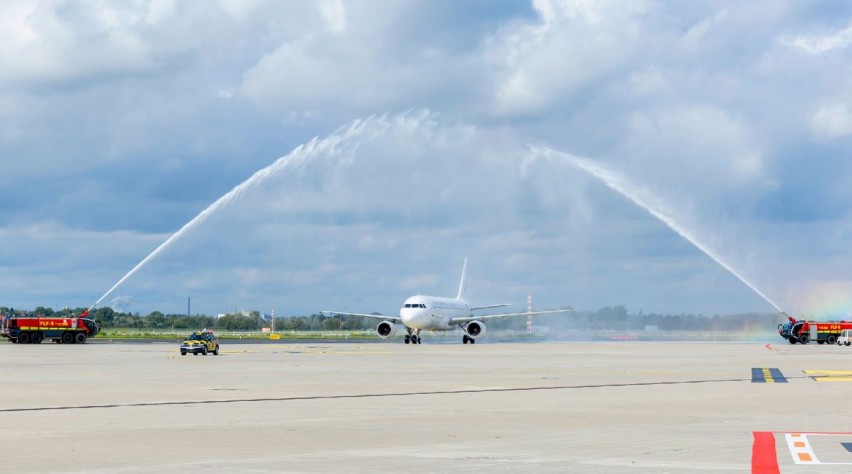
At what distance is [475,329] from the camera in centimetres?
12644

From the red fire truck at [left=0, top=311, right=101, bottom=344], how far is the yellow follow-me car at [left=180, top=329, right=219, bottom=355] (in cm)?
3497

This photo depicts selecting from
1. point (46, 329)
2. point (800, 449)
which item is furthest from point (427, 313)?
point (800, 449)

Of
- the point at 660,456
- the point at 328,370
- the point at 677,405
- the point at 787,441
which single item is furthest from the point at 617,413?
the point at 328,370

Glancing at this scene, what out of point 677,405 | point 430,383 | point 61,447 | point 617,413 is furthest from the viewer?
point 430,383

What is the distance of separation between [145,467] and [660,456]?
8.87 metres

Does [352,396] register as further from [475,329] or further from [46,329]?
[475,329]

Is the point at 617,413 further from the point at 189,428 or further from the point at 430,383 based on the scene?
the point at 430,383

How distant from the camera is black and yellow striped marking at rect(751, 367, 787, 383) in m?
47.2

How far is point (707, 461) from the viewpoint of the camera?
63.2 ft

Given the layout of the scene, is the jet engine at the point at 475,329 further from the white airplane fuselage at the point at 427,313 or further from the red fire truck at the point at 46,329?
the red fire truck at the point at 46,329

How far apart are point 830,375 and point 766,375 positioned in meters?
3.29

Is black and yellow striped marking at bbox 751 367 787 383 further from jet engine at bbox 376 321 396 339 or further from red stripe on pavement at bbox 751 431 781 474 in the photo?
jet engine at bbox 376 321 396 339

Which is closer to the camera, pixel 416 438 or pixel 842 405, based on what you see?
pixel 416 438

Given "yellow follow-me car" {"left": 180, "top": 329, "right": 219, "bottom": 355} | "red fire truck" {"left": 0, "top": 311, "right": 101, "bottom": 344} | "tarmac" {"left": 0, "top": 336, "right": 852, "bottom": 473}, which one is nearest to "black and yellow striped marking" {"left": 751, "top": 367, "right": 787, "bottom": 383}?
"tarmac" {"left": 0, "top": 336, "right": 852, "bottom": 473}
